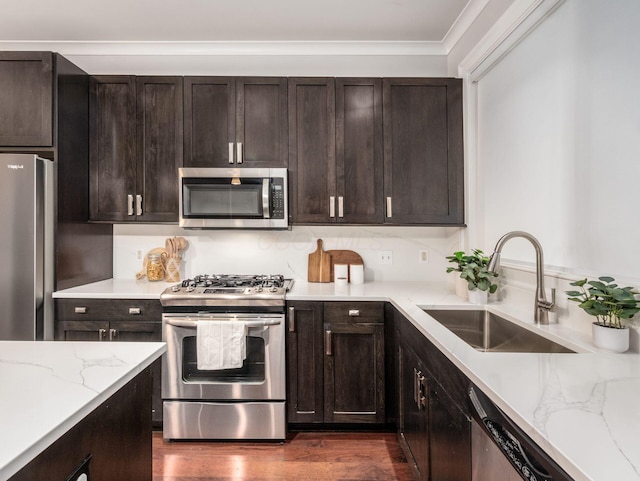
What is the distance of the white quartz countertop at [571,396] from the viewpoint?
645 millimetres

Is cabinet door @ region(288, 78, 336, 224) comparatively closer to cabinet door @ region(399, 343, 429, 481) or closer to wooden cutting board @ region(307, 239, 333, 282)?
wooden cutting board @ region(307, 239, 333, 282)

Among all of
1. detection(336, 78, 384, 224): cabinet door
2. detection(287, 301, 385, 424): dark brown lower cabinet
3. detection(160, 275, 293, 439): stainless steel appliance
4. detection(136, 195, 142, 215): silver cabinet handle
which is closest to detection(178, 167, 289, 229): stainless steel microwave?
detection(136, 195, 142, 215): silver cabinet handle

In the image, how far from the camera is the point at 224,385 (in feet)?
7.54

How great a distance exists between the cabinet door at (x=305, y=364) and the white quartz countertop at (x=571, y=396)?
856 millimetres

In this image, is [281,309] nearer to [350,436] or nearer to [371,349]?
[371,349]

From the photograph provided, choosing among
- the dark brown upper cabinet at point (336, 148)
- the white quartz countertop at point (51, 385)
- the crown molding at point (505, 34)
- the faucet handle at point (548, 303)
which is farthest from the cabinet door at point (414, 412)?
the crown molding at point (505, 34)

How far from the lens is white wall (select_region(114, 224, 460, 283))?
9.65 ft

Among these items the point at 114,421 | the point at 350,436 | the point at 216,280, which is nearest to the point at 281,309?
the point at 216,280

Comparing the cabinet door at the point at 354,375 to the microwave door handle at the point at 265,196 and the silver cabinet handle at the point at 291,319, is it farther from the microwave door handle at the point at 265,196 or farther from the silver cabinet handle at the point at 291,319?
the microwave door handle at the point at 265,196

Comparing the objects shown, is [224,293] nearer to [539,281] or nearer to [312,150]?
[312,150]

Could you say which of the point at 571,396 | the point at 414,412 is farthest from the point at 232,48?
the point at 571,396

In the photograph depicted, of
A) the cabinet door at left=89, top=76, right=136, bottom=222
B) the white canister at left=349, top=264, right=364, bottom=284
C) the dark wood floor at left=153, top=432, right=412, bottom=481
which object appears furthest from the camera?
the white canister at left=349, top=264, right=364, bottom=284

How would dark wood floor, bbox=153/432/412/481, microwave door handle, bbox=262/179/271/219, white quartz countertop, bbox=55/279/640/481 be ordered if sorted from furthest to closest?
microwave door handle, bbox=262/179/271/219, dark wood floor, bbox=153/432/412/481, white quartz countertop, bbox=55/279/640/481

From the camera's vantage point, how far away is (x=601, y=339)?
1277 millimetres
